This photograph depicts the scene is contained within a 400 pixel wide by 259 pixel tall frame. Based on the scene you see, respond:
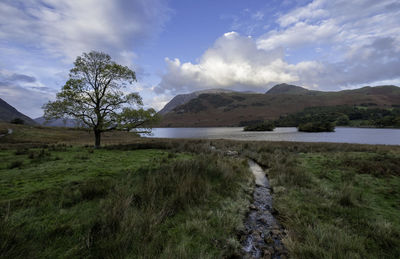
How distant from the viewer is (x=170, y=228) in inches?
171

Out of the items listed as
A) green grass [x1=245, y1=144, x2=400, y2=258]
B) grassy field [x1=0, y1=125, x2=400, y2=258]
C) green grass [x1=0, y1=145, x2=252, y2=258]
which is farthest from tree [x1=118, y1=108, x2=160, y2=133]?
green grass [x1=245, y1=144, x2=400, y2=258]

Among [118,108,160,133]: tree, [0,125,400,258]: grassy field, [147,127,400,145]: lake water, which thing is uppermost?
[118,108,160,133]: tree

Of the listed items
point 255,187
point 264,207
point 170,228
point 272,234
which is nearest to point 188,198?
point 170,228

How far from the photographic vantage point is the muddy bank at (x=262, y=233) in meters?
4.00

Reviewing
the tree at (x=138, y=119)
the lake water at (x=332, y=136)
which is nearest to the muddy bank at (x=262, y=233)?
the lake water at (x=332, y=136)

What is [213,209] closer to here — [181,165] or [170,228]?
[170,228]

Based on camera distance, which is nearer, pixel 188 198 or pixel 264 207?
pixel 188 198

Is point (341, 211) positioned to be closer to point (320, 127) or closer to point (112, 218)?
point (112, 218)

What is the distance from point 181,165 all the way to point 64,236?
630 cm

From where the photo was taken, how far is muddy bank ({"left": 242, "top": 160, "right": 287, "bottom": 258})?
400cm

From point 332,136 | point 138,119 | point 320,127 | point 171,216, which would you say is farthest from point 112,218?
point 320,127

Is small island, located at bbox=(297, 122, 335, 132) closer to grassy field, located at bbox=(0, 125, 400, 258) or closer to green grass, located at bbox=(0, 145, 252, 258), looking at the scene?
grassy field, located at bbox=(0, 125, 400, 258)

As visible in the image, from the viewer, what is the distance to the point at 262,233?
4867 millimetres

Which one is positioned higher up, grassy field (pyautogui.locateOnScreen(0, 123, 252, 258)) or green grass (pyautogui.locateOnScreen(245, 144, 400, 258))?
grassy field (pyautogui.locateOnScreen(0, 123, 252, 258))
